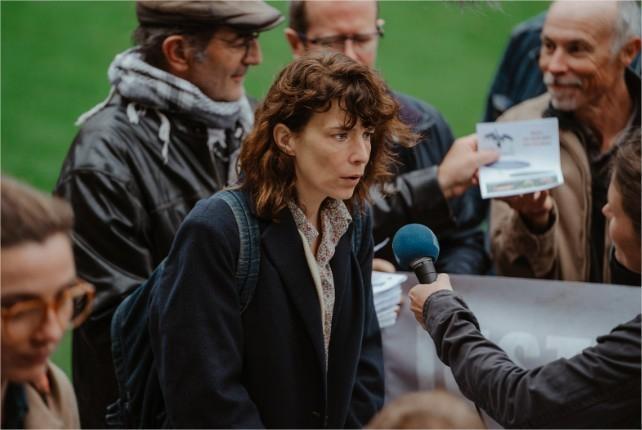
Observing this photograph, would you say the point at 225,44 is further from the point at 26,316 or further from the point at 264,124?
the point at 26,316

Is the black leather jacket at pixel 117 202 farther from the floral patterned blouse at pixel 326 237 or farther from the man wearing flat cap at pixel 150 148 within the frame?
the floral patterned blouse at pixel 326 237

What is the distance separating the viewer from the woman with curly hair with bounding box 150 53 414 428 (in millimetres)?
3523

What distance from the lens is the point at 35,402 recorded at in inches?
112

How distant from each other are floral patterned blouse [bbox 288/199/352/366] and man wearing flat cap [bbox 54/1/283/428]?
0.89m

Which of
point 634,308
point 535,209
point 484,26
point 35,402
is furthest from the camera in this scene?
point 484,26

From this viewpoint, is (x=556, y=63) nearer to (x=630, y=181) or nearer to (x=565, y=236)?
(x=565, y=236)

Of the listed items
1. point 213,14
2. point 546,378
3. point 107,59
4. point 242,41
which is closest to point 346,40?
point 242,41

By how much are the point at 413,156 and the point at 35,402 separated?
9.21ft

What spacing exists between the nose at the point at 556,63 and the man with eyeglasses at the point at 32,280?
309cm

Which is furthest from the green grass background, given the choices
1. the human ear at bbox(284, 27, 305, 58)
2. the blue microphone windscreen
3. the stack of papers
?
the blue microphone windscreen

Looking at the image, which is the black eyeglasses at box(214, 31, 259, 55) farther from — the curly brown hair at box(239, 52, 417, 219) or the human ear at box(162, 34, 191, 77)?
the curly brown hair at box(239, 52, 417, 219)

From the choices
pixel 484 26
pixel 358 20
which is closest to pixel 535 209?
pixel 358 20

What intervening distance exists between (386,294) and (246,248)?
1229mm

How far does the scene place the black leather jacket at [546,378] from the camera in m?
3.16
